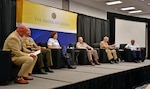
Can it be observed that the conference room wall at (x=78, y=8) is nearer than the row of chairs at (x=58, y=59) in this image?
No

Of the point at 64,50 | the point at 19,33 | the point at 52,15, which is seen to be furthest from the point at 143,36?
the point at 19,33

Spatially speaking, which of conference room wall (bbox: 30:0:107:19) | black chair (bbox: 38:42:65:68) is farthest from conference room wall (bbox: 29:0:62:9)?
black chair (bbox: 38:42:65:68)

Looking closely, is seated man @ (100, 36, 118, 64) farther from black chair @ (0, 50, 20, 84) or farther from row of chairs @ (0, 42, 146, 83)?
black chair @ (0, 50, 20, 84)

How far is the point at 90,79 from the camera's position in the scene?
10.3 ft

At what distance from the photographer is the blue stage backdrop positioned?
18.4 feet

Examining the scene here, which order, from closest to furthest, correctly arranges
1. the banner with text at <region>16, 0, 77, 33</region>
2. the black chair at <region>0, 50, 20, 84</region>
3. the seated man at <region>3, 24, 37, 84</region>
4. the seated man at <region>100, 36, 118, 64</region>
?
the black chair at <region>0, 50, 20, 84</region>, the seated man at <region>3, 24, 37, 84</region>, the banner with text at <region>16, 0, 77, 33</region>, the seated man at <region>100, 36, 118, 64</region>

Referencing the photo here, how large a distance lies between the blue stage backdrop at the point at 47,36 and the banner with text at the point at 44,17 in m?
0.12

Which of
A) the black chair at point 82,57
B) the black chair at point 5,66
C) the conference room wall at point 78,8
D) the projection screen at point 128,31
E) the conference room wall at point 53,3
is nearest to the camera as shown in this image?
the black chair at point 5,66

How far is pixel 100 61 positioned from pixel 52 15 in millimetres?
2197

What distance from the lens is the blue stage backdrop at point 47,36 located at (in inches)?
221

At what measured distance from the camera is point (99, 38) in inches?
349

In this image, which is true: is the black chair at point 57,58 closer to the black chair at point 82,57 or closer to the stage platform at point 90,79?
the stage platform at point 90,79

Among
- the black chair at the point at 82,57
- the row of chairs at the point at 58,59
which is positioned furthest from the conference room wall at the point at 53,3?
the black chair at the point at 82,57

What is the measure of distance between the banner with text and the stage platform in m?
1.80
